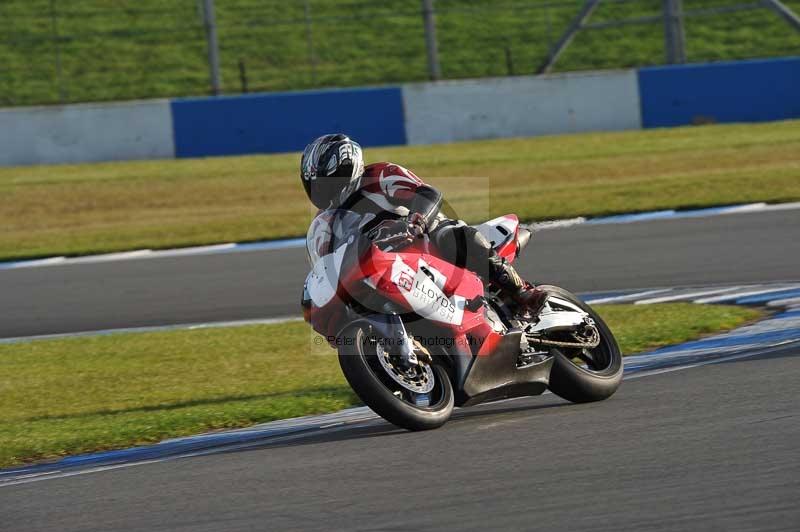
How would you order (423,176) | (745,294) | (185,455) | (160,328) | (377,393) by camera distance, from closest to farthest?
1. (377,393)
2. (185,455)
3. (745,294)
4. (160,328)
5. (423,176)

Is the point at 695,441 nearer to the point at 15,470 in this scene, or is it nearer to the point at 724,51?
the point at 15,470

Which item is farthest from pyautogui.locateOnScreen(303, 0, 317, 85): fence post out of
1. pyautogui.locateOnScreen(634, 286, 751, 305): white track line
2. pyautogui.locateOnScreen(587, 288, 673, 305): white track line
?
pyautogui.locateOnScreen(634, 286, 751, 305): white track line

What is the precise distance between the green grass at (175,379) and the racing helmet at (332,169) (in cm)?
85

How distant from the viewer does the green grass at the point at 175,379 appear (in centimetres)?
761

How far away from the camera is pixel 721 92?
2281cm

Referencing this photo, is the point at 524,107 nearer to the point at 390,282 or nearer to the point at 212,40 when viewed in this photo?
the point at 212,40

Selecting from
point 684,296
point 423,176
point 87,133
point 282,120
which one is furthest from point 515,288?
point 87,133

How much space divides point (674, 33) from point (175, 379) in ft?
51.2

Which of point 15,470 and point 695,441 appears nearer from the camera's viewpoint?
point 695,441

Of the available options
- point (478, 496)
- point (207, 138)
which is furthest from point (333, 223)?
point (207, 138)

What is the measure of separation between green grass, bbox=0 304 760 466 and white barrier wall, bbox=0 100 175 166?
11.4 metres

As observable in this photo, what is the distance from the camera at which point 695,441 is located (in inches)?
224

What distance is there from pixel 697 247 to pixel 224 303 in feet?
14.5

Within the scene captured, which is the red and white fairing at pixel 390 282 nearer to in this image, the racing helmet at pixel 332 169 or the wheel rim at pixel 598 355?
the racing helmet at pixel 332 169
